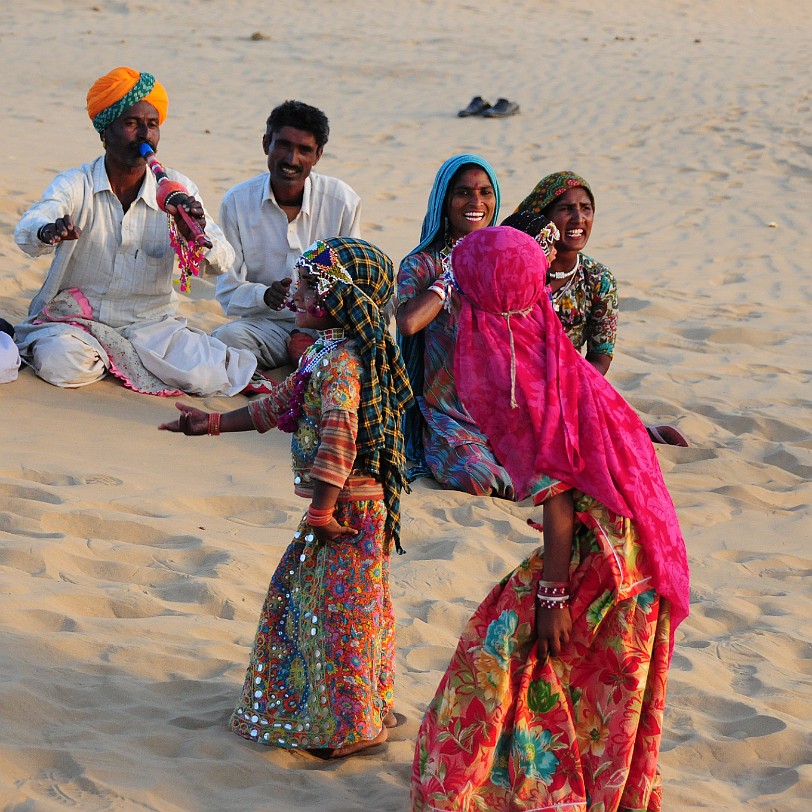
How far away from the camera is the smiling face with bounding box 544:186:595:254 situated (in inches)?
203

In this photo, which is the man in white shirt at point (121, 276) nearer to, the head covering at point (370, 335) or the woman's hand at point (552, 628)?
the head covering at point (370, 335)

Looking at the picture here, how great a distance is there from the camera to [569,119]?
51.2 feet

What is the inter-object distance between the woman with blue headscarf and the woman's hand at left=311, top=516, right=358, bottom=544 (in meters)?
2.05

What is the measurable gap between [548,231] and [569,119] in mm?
11325

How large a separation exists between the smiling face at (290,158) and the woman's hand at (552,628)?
385cm

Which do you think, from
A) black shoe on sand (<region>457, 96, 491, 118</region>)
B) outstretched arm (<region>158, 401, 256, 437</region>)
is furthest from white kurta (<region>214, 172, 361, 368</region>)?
black shoe on sand (<region>457, 96, 491, 118</region>)

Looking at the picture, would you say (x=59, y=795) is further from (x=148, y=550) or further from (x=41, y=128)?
(x=41, y=128)

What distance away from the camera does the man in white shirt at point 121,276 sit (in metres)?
5.57

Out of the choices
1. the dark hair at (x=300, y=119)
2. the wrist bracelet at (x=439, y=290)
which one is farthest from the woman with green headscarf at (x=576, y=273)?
the dark hair at (x=300, y=119)

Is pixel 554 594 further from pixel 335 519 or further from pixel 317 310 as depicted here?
pixel 317 310

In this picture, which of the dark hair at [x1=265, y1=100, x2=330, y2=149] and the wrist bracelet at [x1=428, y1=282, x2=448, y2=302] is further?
the dark hair at [x1=265, y1=100, x2=330, y2=149]

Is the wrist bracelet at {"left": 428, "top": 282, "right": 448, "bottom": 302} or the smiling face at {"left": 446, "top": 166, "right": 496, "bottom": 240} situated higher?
the smiling face at {"left": 446, "top": 166, "right": 496, "bottom": 240}

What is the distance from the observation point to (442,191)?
5.27 m

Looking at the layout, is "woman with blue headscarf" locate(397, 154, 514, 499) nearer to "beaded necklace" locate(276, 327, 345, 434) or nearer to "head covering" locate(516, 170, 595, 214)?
A: "head covering" locate(516, 170, 595, 214)
